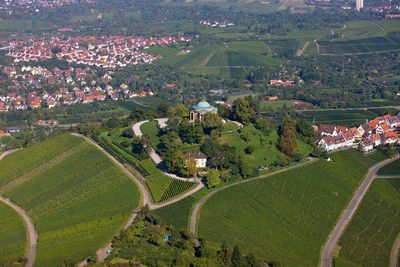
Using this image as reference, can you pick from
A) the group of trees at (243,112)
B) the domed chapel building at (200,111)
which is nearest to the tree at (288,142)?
the group of trees at (243,112)

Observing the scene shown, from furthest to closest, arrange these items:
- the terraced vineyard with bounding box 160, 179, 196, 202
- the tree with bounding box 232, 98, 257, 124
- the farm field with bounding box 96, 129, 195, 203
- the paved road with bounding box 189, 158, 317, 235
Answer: the tree with bounding box 232, 98, 257, 124 < the farm field with bounding box 96, 129, 195, 203 < the terraced vineyard with bounding box 160, 179, 196, 202 < the paved road with bounding box 189, 158, 317, 235

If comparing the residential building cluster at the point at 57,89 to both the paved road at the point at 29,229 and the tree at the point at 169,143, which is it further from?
the paved road at the point at 29,229

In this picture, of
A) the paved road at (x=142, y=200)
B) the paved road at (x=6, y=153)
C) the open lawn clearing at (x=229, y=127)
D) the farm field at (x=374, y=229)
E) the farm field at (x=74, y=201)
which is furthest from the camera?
the paved road at (x=6, y=153)

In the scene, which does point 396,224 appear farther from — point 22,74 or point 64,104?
point 22,74

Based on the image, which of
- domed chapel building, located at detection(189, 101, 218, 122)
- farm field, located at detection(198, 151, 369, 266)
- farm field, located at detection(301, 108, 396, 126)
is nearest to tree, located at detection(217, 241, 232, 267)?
farm field, located at detection(198, 151, 369, 266)

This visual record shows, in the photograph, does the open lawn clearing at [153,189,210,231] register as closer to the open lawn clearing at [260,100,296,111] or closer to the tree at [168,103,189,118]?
the tree at [168,103,189,118]

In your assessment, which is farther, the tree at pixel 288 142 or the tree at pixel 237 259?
the tree at pixel 288 142
